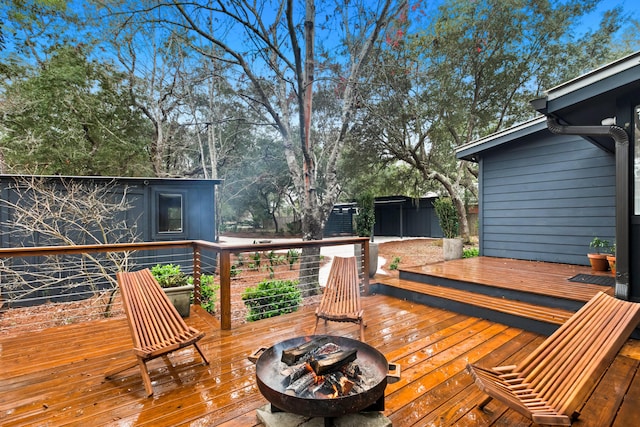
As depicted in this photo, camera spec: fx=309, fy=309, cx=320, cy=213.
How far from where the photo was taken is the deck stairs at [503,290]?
3330mm

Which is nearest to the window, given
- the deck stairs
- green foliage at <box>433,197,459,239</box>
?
the deck stairs

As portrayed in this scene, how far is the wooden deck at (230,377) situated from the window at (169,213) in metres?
4.83

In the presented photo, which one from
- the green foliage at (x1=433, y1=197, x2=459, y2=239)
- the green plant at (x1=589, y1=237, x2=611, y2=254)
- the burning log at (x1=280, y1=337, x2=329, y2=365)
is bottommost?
the burning log at (x1=280, y1=337, x2=329, y2=365)

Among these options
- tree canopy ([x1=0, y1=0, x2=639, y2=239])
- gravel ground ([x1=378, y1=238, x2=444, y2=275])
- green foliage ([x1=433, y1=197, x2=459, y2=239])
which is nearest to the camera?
gravel ground ([x1=378, y1=238, x2=444, y2=275])

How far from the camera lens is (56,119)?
1066 centimetres

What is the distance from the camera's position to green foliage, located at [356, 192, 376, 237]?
36.9ft

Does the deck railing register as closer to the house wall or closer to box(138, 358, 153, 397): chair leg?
box(138, 358, 153, 397): chair leg

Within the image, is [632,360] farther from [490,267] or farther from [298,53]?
[298,53]

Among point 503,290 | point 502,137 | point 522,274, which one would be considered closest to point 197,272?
point 503,290

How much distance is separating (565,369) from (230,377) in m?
2.18

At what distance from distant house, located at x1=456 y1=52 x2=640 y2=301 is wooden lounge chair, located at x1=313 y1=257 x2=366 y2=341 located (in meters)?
2.73

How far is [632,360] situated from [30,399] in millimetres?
4532

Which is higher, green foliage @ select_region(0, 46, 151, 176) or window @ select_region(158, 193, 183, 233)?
green foliage @ select_region(0, 46, 151, 176)

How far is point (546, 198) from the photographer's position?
238 inches
